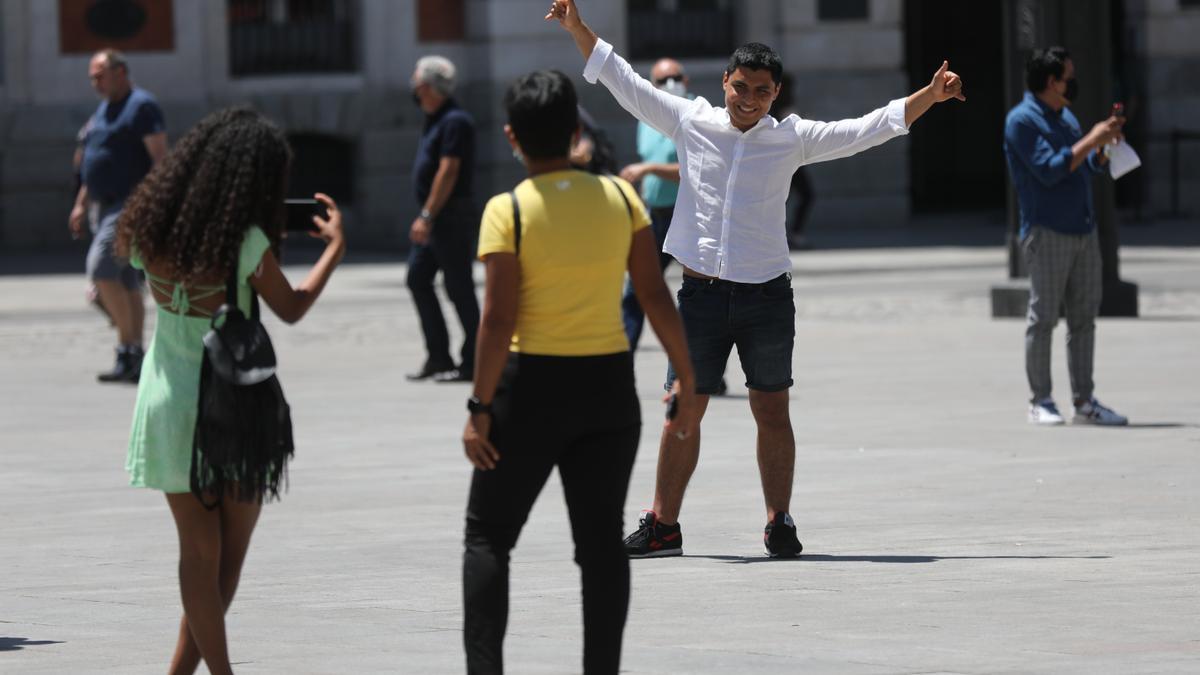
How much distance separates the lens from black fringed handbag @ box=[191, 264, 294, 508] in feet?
17.9

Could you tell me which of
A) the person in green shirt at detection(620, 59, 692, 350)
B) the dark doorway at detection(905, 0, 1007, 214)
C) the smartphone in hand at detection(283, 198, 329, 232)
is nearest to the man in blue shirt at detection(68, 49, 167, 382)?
the person in green shirt at detection(620, 59, 692, 350)

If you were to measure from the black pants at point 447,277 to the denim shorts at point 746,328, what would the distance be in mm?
5673

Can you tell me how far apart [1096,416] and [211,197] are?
6.43 meters

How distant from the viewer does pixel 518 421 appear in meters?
5.45

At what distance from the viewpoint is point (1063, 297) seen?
11.2 m

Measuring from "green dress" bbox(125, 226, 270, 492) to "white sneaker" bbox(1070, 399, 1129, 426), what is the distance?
20.6ft

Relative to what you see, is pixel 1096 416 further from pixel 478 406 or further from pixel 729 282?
pixel 478 406

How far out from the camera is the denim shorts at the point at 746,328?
Answer: 773 centimetres

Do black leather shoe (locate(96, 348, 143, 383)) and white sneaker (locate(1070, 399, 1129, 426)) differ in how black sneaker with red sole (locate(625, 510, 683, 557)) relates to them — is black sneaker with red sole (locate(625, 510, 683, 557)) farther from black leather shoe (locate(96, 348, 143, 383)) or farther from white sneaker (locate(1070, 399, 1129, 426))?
black leather shoe (locate(96, 348, 143, 383))

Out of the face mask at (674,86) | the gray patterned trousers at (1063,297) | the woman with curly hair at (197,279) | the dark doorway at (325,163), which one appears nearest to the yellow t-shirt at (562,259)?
the woman with curly hair at (197,279)

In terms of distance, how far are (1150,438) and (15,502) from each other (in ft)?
15.9

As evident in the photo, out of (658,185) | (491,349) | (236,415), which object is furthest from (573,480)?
(658,185)

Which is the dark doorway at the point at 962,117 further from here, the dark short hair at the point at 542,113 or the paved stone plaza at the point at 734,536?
the dark short hair at the point at 542,113

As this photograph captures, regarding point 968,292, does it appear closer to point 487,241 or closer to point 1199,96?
point 1199,96
